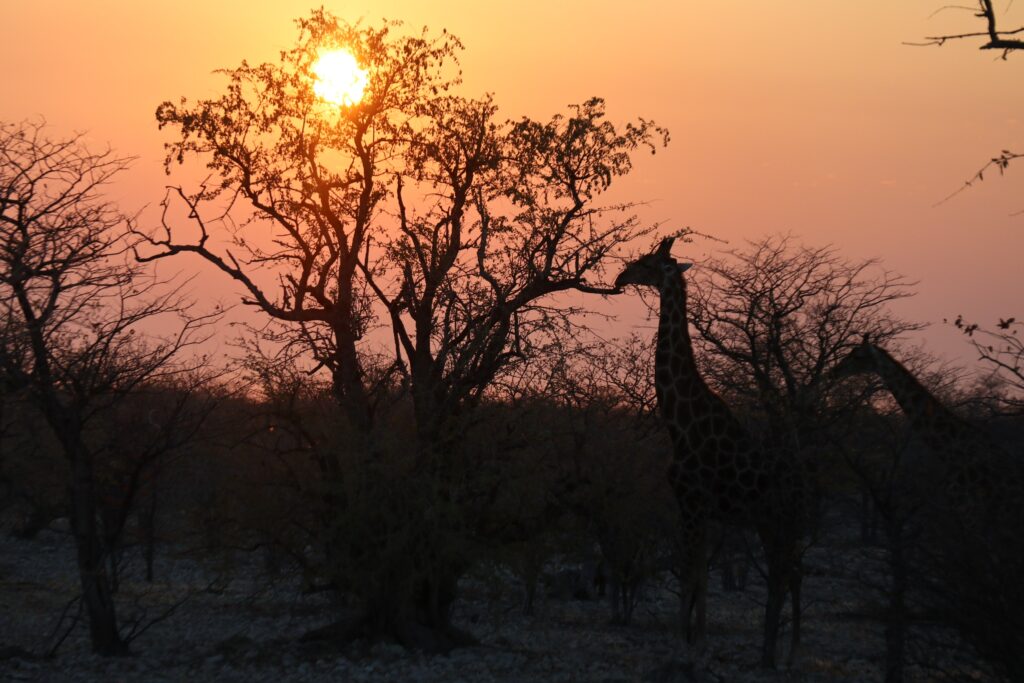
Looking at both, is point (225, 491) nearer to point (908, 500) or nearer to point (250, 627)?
point (250, 627)

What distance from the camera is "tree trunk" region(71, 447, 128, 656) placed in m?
14.7

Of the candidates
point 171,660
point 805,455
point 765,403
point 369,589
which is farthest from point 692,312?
point 171,660

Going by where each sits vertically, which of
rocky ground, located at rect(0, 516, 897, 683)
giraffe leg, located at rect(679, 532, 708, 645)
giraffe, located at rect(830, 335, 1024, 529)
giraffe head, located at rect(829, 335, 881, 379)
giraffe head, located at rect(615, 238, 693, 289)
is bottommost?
rocky ground, located at rect(0, 516, 897, 683)

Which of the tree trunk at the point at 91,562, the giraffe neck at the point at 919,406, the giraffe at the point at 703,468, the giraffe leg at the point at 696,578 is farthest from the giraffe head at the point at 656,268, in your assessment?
the tree trunk at the point at 91,562

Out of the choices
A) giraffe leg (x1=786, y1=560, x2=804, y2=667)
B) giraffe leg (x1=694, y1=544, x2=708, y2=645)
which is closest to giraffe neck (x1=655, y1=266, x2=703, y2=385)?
giraffe leg (x1=694, y1=544, x2=708, y2=645)

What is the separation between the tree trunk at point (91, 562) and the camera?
48.2ft

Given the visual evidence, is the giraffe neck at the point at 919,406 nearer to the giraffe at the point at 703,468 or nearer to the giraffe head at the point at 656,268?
the giraffe at the point at 703,468

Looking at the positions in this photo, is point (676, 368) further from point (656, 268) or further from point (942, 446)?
point (942, 446)

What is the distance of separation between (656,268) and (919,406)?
3.86 metres

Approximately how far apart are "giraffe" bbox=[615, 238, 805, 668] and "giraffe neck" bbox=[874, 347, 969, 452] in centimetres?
167

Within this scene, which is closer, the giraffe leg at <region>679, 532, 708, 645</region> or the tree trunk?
the giraffe leg at <region>679, 532, 708, 645</region>

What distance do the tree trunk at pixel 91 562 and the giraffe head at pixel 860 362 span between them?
32.2 feet

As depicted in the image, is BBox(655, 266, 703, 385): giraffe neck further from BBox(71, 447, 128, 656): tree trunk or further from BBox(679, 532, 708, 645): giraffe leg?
BBox(71, 447, 128, 656): tree trunk

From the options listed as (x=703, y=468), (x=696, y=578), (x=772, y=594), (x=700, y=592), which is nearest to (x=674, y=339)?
(x=703, y=468)
